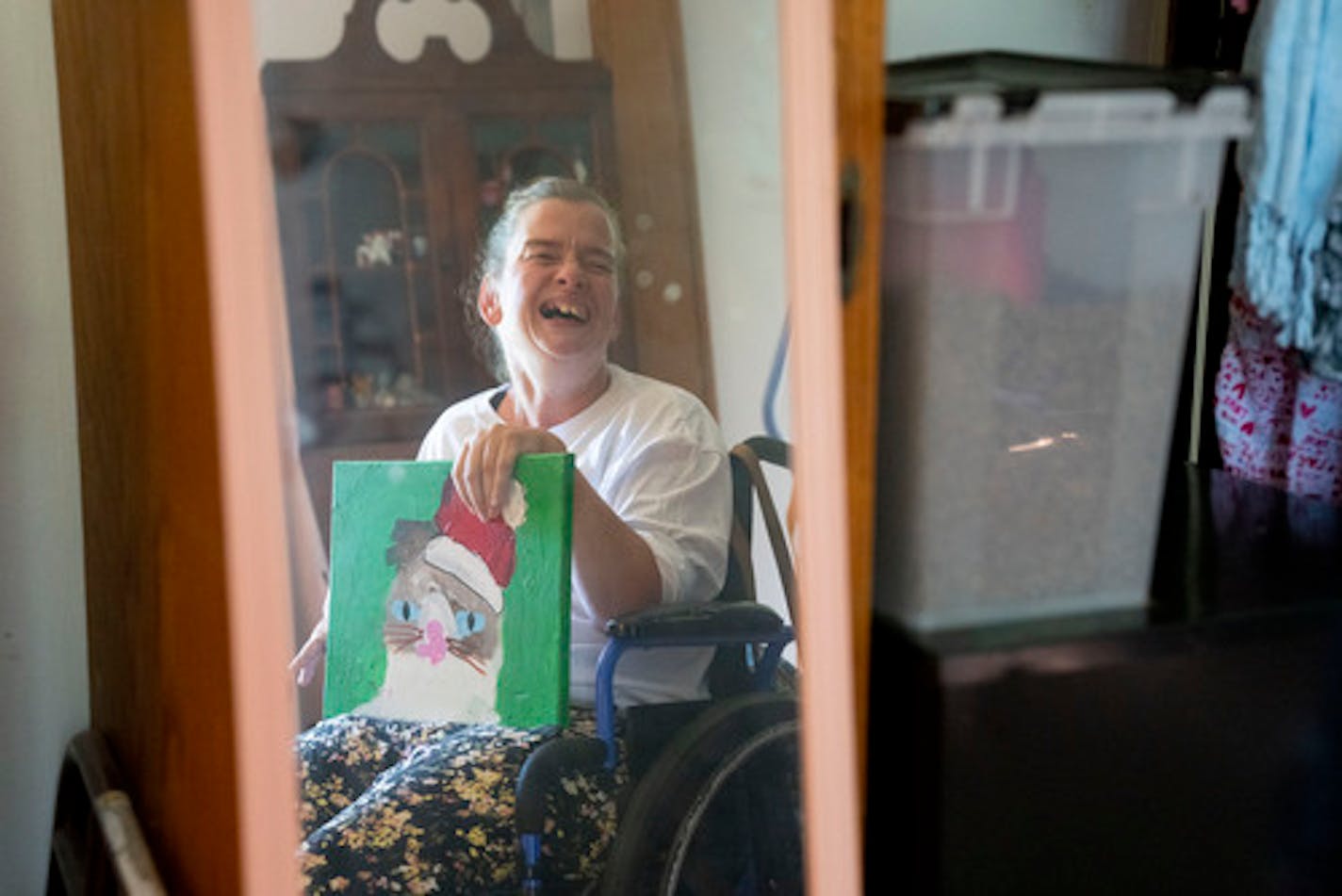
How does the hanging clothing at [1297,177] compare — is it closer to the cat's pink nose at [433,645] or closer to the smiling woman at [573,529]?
the smiling woman at [573,529]

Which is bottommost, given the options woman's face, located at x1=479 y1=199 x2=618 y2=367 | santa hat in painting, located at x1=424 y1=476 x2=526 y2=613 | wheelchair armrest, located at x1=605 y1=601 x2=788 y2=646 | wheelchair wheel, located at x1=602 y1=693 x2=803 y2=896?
wheelchair wheel, located at x1=602 y1=693 x2=803 y2=896

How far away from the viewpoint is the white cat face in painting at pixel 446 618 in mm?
833

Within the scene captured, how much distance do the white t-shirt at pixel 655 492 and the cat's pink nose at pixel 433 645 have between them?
92mm

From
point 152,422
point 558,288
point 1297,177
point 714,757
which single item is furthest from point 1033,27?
point 152,422

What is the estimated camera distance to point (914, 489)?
3.05 feet

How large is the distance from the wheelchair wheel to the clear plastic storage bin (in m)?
0.15

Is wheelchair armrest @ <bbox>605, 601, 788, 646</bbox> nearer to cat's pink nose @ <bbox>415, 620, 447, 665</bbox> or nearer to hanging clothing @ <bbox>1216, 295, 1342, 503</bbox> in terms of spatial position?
cat's pink nose @ <bbox>415, 620, 447, 665</bbox>

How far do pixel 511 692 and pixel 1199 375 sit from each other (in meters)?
0.97

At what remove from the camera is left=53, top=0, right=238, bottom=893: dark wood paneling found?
0.76 m

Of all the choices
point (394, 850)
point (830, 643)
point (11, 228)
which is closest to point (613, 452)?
point (830, 643)

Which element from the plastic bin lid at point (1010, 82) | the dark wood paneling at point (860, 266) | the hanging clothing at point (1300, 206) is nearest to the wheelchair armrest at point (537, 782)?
the dark wood paneling at point (860, 266)

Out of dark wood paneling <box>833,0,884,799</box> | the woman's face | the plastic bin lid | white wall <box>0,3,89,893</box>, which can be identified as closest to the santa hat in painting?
the woman's face

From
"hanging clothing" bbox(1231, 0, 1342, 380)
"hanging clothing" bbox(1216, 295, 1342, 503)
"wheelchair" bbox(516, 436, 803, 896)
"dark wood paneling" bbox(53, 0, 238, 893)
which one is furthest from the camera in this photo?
"hanging clothing" bbox(1216, 295, 1342, 503)

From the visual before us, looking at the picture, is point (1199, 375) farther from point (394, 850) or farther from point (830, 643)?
point (394, 850)
